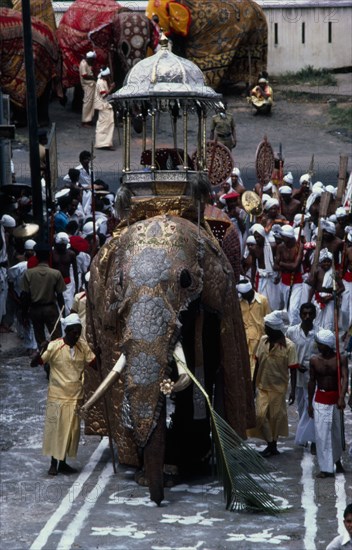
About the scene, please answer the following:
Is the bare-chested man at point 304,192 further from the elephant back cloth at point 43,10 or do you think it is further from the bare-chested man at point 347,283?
the elephant back cloth at point 43,10

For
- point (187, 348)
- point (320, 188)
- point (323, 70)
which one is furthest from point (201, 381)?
point (323, 70)

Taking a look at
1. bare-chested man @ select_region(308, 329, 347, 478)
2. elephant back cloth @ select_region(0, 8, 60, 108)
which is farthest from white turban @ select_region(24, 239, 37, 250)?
elephant back cloth @ select_region(0, 8, 60, 108)

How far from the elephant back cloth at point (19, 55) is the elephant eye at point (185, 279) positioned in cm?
1563

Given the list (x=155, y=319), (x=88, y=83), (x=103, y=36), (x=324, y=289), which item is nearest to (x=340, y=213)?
(x=324, y=289)

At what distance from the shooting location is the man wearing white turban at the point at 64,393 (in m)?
15.3

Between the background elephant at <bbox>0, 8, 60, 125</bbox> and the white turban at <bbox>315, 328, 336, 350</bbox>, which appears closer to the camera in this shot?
the white turban at <bbox>315, 328, 336, 350</bbox>

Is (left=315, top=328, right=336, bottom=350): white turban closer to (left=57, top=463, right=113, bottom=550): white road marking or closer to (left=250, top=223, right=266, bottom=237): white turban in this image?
(left=57, top=463, right=113, bottom=550): white road marking

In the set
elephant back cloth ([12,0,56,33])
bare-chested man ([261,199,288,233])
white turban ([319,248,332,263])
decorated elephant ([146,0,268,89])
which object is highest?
elephant back cloth ([12,0,56,33])

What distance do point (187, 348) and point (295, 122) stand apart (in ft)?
57.4

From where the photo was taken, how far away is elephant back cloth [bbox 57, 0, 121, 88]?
102 ft

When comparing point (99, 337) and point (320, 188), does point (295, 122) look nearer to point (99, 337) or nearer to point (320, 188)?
point (320, 188)

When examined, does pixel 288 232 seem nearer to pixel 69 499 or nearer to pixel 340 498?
pixel 340 498

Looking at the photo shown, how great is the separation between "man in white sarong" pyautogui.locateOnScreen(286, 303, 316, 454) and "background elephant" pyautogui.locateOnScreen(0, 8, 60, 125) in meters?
14.0

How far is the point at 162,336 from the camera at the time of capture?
14.0 metres
